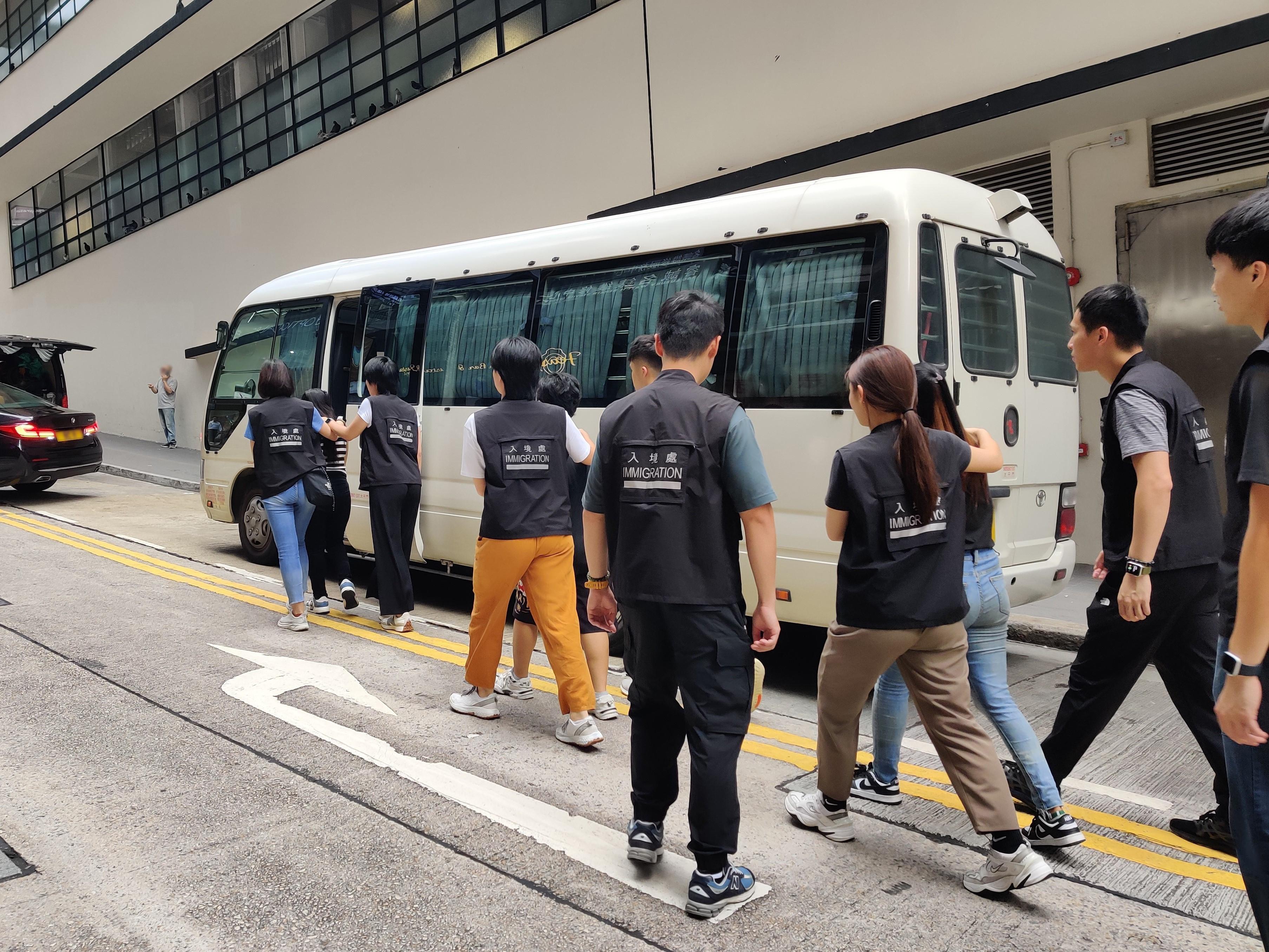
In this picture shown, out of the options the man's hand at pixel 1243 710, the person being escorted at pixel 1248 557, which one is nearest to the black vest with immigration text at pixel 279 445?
the person being escorted at pixel 1248 557

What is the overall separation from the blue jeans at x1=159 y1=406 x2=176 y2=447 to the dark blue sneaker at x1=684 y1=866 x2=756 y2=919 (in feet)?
66.6

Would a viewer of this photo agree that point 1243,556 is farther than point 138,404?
No

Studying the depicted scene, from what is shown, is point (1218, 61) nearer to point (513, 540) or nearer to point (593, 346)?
point (593, 346)

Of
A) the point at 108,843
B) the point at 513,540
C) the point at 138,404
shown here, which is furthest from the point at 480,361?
the point at 138,404

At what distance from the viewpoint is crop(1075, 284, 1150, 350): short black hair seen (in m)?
3.61

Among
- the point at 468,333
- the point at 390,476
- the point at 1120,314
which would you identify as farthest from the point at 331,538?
the point at 1120,314

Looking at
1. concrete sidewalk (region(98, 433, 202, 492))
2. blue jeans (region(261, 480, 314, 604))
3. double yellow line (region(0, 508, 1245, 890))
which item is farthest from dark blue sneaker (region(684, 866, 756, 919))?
concrete sidewalk (region(98, 433, 202, 492))

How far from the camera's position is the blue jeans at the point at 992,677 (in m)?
3.49

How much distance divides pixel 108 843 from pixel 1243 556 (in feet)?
12.3

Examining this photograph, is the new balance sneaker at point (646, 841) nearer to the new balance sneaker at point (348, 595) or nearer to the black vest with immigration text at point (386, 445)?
the black vest with immigration text at point (386, 445)

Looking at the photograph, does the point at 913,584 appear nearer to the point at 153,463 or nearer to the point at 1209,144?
the point at 1209,144

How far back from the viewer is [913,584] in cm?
321

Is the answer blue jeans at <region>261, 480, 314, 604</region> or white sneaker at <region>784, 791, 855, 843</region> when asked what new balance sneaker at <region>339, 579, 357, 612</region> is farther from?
white sneaker at <region>784, 791, 855, 843</region>

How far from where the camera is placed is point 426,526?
25.6 ft
